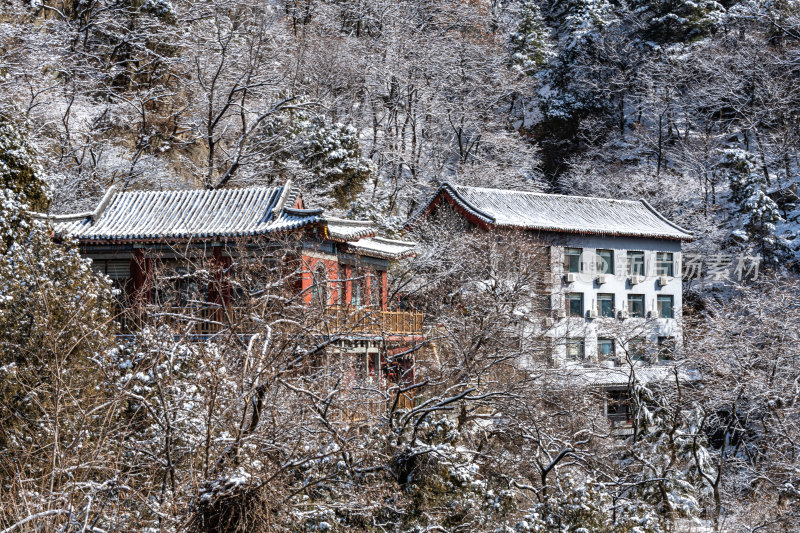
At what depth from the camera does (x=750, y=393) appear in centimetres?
2083

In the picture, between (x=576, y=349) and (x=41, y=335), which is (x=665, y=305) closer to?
(x=576, y=349)

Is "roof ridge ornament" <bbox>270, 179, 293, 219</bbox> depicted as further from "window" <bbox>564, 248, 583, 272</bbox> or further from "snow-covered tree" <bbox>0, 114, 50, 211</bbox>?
"window" <bbox>564, 248, 583, 272</bbox>

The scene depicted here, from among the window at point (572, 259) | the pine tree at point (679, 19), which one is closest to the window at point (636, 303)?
the window at point (572, 259)

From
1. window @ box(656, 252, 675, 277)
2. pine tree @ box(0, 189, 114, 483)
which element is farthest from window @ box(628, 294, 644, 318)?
pine tree @ box(0, 189, 114, 483)

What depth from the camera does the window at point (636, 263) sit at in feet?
106

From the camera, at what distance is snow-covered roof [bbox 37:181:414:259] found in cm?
1827

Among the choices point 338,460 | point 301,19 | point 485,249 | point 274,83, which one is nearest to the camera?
point 338,460

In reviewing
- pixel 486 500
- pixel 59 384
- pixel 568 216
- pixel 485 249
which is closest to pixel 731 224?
pixel 568 216

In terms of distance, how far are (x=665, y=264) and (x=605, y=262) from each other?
3.35 m

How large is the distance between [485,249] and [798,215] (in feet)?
67.3

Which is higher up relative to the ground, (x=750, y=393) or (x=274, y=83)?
(x=274, y=83)

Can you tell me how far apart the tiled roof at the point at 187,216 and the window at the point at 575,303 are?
579 inches

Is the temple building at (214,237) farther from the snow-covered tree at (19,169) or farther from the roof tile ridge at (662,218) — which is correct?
the roof tile ridge at (662,218)

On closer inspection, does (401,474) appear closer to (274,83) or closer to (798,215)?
(274,83)
